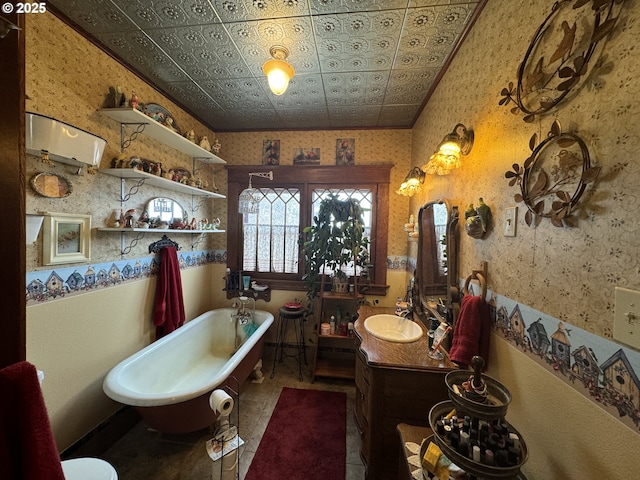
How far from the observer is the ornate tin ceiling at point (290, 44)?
1.34 metres

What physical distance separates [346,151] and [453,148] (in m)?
1.59

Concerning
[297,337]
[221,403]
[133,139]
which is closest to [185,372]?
[297,337]

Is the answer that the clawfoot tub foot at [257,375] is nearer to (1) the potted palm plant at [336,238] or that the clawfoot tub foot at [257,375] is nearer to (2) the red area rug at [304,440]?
(2) the red area rug at [304,440]

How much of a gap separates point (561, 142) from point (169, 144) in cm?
272

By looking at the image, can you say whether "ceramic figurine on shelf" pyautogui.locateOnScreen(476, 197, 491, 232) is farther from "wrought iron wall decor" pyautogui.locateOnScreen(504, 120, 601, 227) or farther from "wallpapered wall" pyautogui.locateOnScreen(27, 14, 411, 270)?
"wallpapered wall" pyautogui.locateOnScreen(27, 14, 411, 270)

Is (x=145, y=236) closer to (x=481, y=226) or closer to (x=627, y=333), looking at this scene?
(x=481, y=226)

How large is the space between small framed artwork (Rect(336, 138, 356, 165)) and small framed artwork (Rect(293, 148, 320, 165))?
248mm

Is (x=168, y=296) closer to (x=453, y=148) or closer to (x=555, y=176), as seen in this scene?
(x=453, y=148)

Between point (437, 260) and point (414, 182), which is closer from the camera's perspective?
point (437, 260)

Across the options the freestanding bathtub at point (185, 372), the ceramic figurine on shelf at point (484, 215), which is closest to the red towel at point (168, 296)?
the freestanding bathtub at point (185, 372)

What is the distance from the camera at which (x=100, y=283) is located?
1679 millimetres

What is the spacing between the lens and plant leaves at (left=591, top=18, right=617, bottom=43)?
0.60 metres

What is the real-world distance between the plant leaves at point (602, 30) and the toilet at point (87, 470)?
2.26m

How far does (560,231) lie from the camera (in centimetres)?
77
